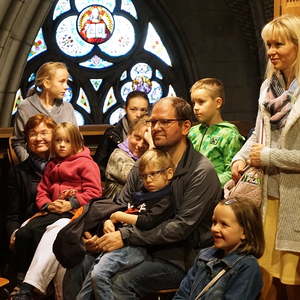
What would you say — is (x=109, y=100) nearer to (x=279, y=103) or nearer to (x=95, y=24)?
(x=95, y=24)

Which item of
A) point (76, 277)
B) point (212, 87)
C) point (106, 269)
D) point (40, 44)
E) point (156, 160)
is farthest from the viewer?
point (40, 44)

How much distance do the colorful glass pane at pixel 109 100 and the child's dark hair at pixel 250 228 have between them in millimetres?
9904

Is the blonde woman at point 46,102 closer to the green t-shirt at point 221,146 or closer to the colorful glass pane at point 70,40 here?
the green t-shirt at point 221,146

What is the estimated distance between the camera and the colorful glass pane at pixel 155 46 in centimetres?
1551

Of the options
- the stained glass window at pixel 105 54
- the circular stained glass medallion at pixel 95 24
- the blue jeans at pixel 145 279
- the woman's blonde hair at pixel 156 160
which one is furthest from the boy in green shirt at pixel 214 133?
the circular stained glass medallion at pixel 95 24

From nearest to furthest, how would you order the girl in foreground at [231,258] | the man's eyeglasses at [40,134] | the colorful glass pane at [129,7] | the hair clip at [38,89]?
the girl in foreground at [231,258] → the man's eyeglasses at [40,134] → the hair clip at [38,89] → the colorful glass pane at [129,7]

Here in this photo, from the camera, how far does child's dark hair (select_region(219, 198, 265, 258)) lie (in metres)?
5.14

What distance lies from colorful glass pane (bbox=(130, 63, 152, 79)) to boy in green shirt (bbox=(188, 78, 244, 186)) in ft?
28.7

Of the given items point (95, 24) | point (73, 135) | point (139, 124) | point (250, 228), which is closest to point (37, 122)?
point (73, 135)

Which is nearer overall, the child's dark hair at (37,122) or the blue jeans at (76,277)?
the blue jeans at (76,277)

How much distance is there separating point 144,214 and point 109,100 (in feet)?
30.9

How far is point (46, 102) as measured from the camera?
7320 mm

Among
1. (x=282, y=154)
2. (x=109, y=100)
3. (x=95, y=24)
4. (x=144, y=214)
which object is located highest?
(x=95, y=24)

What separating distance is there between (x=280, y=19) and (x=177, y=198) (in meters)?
1.18
